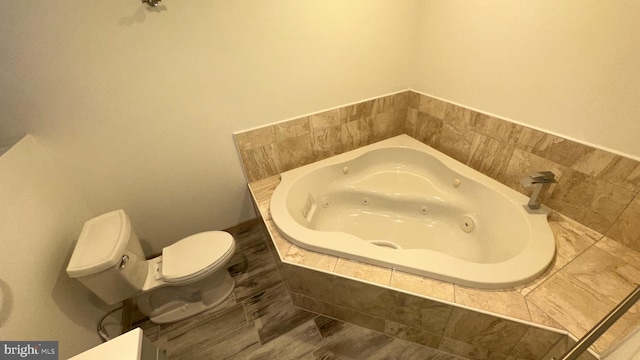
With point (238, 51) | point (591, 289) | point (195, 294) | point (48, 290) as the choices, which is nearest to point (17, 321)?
point (48, 290)

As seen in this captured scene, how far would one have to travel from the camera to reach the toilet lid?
4.12 feet

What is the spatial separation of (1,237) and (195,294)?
86cm

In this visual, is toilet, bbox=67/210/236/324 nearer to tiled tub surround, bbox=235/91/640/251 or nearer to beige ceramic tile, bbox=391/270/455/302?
tiled tub surround, bbox=235/91/640/251

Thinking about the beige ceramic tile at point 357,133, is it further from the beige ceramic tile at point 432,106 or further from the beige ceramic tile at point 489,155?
the beige ceramic tile at point 489,155

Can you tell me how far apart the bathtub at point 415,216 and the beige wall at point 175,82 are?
18.0 inches

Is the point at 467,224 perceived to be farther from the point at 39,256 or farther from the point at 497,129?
the point at 39,256

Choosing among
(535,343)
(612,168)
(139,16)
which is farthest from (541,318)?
Result: (139,16)

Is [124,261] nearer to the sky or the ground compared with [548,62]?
nearer to the ground

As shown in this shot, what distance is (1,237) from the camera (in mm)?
801

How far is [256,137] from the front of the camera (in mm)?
1571

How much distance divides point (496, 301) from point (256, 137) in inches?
57.8

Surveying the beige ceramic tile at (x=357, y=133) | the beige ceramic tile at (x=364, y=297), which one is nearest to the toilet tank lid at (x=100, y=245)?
the beige ceramic tile at (x=364, y=297)

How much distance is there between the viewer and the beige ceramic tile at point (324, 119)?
1700 millimetres

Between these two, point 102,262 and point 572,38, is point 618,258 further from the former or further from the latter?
point 102,262
